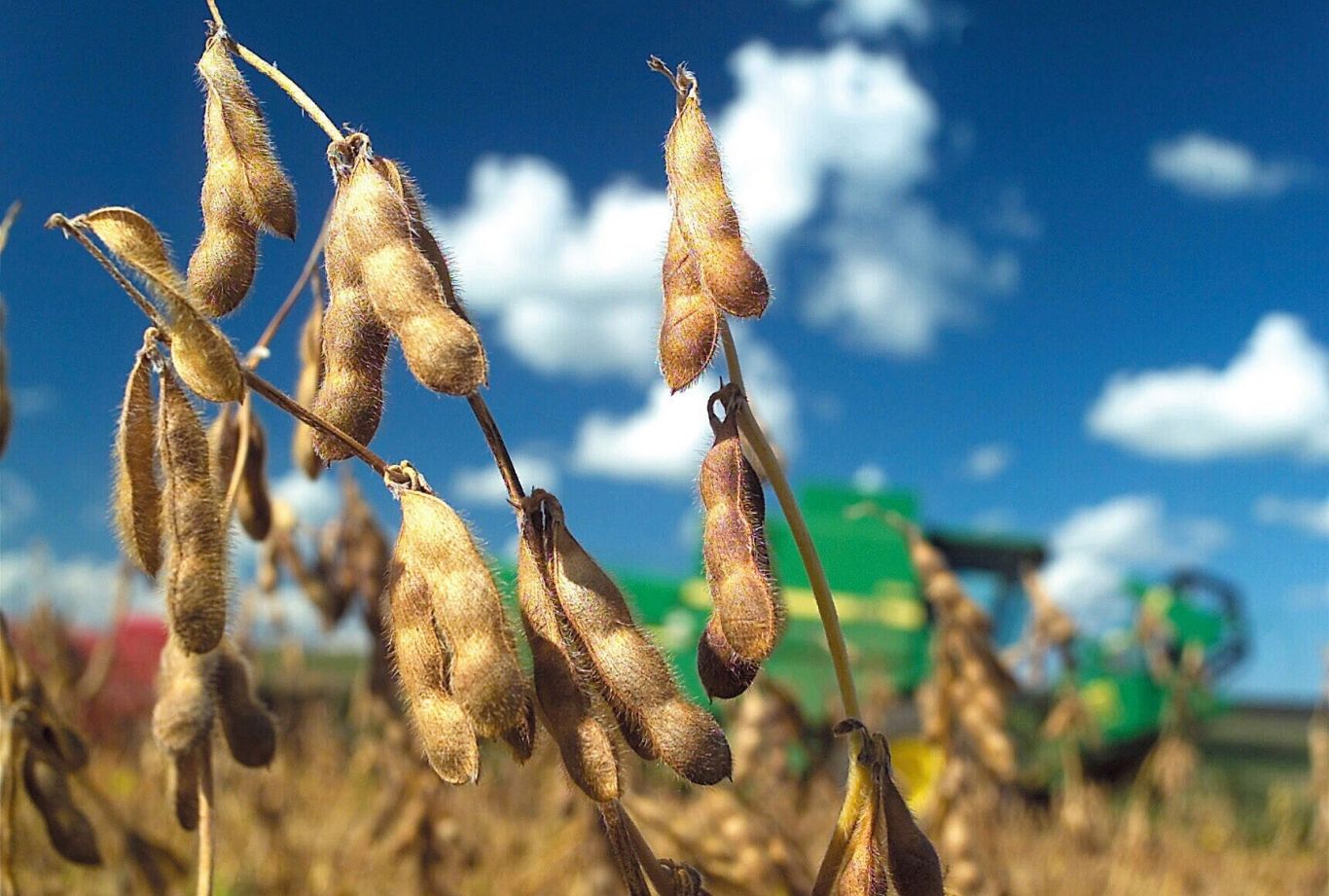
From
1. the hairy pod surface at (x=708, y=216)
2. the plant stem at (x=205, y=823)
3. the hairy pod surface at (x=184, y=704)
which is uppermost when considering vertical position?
the hairy pod surface at (x=708, y=216)

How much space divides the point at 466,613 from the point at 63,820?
3.43ft

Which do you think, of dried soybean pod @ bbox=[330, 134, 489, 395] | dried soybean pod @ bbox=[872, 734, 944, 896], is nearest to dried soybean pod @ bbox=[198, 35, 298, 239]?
dried soybean pod @ bbox=[330, 134, 489, 395]

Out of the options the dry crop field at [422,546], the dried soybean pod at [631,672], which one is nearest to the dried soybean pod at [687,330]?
the dry crop field at [422,546]

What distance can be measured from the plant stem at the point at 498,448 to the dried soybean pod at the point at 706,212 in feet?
0.77

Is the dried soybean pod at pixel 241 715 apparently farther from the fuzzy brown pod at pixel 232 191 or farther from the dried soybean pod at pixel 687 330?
the dried soybean pod at pixel 687 330

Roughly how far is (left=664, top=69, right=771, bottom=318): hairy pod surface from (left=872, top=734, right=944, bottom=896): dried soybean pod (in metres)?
0.43

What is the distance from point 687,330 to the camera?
3.81 feet

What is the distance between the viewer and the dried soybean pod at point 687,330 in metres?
1.15

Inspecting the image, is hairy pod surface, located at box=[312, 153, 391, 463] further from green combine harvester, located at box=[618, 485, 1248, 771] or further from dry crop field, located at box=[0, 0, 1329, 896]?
green combine harvester, located at box=[618, 485, 1248, 771]

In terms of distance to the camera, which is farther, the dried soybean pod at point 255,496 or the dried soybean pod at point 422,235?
the dried soybean pod at point 255,496

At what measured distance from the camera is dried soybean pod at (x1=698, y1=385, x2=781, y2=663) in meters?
1.09

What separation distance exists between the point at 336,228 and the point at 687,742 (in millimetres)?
533

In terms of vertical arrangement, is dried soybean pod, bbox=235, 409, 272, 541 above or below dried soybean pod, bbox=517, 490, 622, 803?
above

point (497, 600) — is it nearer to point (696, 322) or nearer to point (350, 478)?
point (696, 322)
